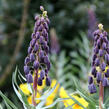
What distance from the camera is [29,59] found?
6.11 feet

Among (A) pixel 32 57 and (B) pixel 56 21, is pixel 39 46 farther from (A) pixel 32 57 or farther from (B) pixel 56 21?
(B) pixel 56 21

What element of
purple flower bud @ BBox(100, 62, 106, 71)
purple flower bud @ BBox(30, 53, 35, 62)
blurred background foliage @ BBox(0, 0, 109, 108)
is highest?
blurred background foliage @ BBox(0, 0, 109, 108)

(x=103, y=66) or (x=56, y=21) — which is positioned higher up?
(x=56, y=21)

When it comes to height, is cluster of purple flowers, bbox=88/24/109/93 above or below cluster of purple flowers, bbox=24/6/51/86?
below

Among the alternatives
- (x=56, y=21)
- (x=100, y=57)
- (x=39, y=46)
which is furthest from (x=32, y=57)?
(x=56, y=21)

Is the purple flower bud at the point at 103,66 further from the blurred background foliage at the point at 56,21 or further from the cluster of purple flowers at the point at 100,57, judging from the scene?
the blurred background foliage at the point at 56,21

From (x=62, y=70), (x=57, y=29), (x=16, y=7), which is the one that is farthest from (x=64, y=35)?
(x=62, y=70)

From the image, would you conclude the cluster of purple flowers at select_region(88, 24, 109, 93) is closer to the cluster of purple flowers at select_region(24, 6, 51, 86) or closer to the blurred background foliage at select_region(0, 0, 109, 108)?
the cluster of purple flowers at select_region(24, 6, 51, 86)

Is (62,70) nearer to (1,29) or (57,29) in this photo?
(57,29)

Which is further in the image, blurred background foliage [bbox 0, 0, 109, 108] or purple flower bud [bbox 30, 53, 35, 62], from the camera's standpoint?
blurred background foliage [bbox 0, 0, 109, 108]

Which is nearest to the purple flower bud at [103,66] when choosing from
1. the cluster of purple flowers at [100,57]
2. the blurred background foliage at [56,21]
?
the cluster of purple flowers at [100,57]

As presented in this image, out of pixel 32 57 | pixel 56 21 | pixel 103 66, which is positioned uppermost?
pixel 56 21

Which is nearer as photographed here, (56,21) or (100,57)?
(100,57)

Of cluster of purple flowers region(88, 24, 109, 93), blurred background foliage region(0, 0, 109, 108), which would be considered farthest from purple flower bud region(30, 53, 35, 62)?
blurred background foliage region(0, 0, 109, 108)
